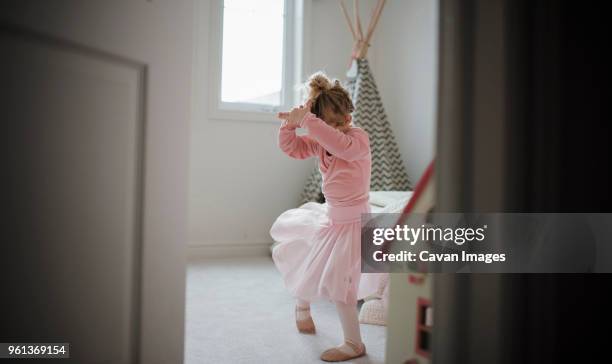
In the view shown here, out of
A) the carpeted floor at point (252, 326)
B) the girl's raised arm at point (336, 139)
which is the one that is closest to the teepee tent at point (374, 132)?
the carpeted floor at point (252, 326)

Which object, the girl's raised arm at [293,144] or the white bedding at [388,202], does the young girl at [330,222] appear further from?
the white bedding at [388,202]

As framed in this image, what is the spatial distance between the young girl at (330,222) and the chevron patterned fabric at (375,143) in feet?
3.63

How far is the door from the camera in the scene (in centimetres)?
61

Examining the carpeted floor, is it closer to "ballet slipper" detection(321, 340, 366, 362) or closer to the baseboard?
"ballet slipper" detection(321, 340, 366, 362)

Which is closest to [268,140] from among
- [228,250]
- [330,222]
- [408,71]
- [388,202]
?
[228,250]

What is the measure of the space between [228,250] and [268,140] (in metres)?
0.71

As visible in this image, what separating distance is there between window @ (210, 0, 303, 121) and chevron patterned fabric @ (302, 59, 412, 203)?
474mm

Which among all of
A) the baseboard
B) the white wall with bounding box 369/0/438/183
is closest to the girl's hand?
the white wall with bounding box 369/0/438/183

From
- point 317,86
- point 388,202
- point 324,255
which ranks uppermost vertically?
point 317,86

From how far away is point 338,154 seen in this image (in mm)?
1306

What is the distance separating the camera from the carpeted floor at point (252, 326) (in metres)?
1.26

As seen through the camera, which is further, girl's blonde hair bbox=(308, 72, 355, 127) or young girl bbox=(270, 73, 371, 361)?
girl's blonde hair bbox=(308, 72, 355, 127)

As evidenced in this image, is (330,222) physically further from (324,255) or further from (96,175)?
(96,175)

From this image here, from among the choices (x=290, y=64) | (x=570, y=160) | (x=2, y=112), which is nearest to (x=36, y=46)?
(x=2, y=112)
